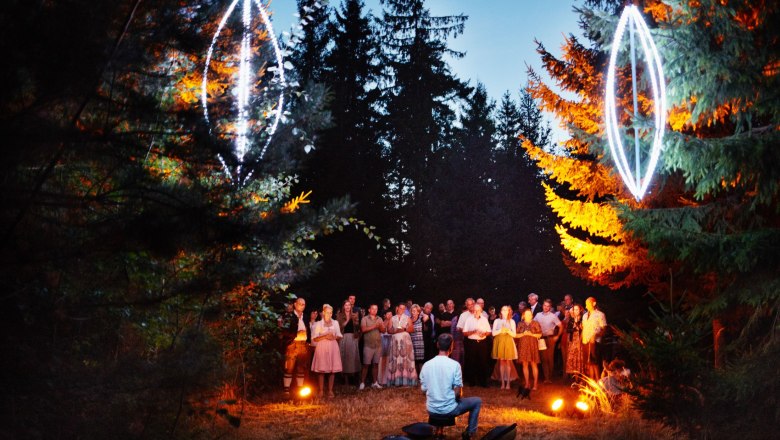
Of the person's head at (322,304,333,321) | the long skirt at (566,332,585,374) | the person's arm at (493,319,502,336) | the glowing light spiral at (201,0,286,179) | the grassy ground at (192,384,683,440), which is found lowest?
the grassy ground at (192,384,683,440)

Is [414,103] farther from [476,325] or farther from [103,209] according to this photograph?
[103,209]

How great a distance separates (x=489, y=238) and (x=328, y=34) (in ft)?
52.1

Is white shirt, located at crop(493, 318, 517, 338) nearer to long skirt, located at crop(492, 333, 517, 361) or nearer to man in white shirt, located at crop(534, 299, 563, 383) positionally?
long skirt, located at crop(492, 333, 517, 361)

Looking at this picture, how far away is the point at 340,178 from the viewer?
26.4 meters

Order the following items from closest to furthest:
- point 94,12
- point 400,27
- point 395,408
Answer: point 94,12 → point 395,408 → point 400,27

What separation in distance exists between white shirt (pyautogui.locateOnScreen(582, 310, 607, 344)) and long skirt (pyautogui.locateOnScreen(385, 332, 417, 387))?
403 cm

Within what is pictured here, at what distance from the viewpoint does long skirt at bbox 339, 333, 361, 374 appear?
1548 centimetres

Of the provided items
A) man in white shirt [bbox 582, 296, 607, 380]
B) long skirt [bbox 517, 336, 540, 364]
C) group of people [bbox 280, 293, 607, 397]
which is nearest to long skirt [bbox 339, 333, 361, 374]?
group of people [bbox 280, 293, 607, 397]

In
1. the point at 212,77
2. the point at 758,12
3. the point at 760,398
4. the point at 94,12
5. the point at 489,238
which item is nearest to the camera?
the point at 94,12

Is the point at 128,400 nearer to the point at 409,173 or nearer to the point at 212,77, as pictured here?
the point at 212,77

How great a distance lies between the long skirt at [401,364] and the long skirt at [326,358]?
162 cm

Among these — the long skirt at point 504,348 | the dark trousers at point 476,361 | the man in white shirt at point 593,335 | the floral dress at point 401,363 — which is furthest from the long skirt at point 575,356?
the floral dress at point 401,363

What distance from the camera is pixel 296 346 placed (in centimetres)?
1406

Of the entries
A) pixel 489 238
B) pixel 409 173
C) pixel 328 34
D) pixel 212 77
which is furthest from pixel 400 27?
pixel 212 77
